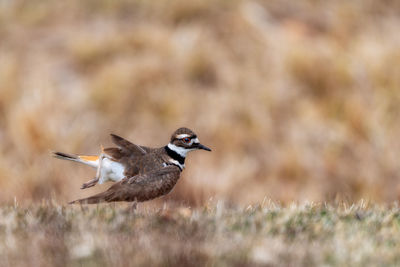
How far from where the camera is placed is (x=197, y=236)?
381 centimetres

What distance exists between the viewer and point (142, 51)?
595 inches

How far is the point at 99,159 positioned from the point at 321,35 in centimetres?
1330

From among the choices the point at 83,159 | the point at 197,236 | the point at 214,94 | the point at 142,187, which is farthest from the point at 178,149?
the point at 214,94

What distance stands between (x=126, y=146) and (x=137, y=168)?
190mm

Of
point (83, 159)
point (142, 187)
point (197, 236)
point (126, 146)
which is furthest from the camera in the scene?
point (83, 159)

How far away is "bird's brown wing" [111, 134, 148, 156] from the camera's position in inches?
180

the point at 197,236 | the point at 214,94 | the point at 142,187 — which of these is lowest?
the point at 197,236

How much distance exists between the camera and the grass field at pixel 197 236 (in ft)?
11.3

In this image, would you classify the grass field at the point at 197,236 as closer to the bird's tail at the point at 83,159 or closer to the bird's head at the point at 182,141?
the bird's tail at the point at 83,159

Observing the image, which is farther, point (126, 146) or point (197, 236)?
point (126, 146)

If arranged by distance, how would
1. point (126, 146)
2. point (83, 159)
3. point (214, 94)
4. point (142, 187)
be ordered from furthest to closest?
point (214, 94), point (83, 159), point (126, 146), point (142, 187)

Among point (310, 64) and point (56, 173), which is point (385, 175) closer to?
point (310, 64)

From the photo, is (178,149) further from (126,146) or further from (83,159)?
(83,159)

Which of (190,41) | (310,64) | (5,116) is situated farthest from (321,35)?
(5,116)
